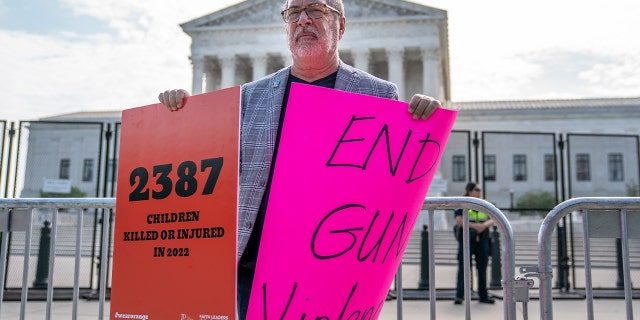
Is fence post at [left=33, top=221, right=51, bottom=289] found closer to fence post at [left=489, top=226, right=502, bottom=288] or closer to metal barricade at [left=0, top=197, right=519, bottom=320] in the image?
metal barricade at [left=0, top=197, right=519, bottom=320]

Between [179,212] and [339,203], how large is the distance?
0.53 meters

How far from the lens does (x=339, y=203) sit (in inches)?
66.1

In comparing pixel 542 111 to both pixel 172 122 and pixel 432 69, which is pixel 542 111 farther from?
pixel 172 122

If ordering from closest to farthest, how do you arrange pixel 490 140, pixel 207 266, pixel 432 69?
pixel 207 266 → pixel 490 140 → pixel 432 69

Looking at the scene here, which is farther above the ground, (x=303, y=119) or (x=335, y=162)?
(x=303, y=119)

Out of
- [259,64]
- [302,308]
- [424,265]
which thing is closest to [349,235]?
[302,308]

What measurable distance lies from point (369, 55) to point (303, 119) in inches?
1902

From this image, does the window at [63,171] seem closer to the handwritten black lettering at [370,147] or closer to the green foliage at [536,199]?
the handwritten black lettering at [370,147]

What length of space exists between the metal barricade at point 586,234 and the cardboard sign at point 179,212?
198 centimetres

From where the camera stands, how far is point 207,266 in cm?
168

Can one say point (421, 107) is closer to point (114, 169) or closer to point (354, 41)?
point (114, 169)

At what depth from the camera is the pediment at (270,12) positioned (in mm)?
→ 47906

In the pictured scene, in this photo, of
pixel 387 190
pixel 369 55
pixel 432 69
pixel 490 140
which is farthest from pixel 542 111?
pixel 387 190

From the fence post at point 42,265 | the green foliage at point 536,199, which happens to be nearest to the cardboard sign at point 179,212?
the fence post at point 42,265
